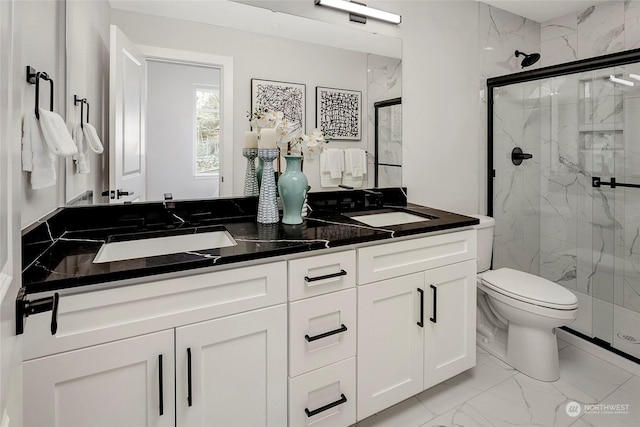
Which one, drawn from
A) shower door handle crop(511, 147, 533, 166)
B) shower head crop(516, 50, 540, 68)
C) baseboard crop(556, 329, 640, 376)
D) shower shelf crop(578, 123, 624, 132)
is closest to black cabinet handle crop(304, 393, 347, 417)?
baseboard crop(556, 329, 640, 376)

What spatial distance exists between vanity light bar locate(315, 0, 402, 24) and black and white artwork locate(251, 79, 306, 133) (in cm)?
49

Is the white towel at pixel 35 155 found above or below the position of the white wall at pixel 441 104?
below

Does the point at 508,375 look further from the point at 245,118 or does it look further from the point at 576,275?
the point at 245,118

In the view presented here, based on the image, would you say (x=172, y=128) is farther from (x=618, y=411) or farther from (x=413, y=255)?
(x=618, y=411)

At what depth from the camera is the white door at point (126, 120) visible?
1.59 metres

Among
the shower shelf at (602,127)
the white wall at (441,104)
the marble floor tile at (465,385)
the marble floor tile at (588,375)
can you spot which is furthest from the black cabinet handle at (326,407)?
the shower shelf at (602,127)

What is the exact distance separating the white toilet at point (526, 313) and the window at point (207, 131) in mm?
1633

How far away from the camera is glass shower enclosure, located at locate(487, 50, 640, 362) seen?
7.27 feet

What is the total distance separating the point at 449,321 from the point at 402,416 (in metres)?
0.50

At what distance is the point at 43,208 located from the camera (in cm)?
128

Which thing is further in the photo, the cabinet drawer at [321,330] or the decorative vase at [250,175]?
the decorative vase at [250,175]

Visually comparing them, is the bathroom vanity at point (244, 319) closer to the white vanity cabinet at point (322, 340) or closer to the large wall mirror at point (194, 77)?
the white vanity cabinet at point (322, 340)

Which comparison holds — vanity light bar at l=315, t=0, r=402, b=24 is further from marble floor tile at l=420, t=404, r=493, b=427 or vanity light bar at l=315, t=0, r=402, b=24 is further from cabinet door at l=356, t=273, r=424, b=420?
marble floor tile at l=420, t=404, r=493, b=427

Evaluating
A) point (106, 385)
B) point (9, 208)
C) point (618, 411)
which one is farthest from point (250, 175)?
point (618, 411)
